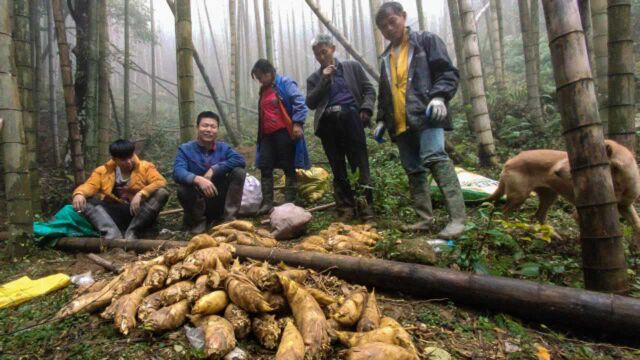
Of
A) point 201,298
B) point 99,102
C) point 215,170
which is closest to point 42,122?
point 99,102

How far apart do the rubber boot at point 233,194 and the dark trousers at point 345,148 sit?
43.7 inches

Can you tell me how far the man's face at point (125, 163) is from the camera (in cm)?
414

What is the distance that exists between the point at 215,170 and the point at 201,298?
2.38 meters

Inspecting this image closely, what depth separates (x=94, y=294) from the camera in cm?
236

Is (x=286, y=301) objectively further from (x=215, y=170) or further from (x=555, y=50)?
(x=215, y=170)

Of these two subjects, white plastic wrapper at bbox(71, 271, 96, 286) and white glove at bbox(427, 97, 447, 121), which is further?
white glove at bbox(427, 97, 447, 121)

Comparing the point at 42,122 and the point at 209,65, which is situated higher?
the point at 209,65

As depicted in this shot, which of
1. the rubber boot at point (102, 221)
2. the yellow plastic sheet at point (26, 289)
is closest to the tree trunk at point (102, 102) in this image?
the rubber boot at point (102, 221)

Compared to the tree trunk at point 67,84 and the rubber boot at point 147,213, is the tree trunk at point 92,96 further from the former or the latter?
the rubber boot at point 147,213

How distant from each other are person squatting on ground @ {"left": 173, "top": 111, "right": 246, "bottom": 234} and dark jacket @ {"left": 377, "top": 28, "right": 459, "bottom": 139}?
7.14 ft

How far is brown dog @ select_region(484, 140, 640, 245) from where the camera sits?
2.69 metres

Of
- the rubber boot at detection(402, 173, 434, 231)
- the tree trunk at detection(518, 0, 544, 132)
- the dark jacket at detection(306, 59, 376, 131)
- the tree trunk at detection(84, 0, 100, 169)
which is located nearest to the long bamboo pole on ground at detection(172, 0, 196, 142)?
the dark jacket at detection(306, 59, 376, 131)

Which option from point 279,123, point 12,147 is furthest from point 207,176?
point 12,147

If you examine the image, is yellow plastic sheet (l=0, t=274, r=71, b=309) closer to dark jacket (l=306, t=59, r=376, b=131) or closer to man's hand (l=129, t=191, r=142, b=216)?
man's hand (l=129, t=191, r=142, b=216)
